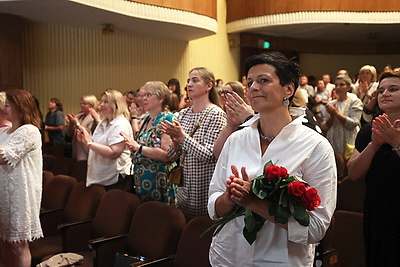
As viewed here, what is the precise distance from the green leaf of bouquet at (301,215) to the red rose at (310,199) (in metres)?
0.03

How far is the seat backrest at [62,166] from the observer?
194 inches

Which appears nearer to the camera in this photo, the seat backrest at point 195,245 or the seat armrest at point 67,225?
the seat backrest at point 195,245

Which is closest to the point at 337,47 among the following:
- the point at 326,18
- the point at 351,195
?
the point at 326,18

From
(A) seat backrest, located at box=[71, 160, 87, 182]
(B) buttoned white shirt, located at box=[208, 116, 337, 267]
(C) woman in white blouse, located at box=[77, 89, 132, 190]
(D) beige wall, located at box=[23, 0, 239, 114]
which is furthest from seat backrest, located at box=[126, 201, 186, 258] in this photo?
(D) beige wall, located at box=[23, 0, 239, 114]

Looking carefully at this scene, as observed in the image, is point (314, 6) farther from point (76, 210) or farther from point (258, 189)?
point (258, 189)

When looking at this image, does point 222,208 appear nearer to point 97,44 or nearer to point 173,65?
point 97,44

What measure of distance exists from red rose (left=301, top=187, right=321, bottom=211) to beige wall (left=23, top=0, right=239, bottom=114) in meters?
6.93

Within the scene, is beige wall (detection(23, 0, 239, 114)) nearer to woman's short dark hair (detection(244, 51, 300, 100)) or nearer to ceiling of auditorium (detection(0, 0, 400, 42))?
ceiling of auditorium (detection(0, 0, 400, 42))

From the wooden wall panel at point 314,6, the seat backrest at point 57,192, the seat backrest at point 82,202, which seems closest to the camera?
the seat backrest at point 82,202

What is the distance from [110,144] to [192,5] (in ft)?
13.6

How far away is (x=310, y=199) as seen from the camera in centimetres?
140

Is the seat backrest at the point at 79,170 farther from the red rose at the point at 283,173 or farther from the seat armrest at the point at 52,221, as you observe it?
the red rose at the point at 283,173

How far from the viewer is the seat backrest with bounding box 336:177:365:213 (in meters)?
3.21

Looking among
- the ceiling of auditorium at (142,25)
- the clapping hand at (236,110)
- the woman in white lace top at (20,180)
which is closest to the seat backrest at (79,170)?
the woman in white lace top at (20,180)
